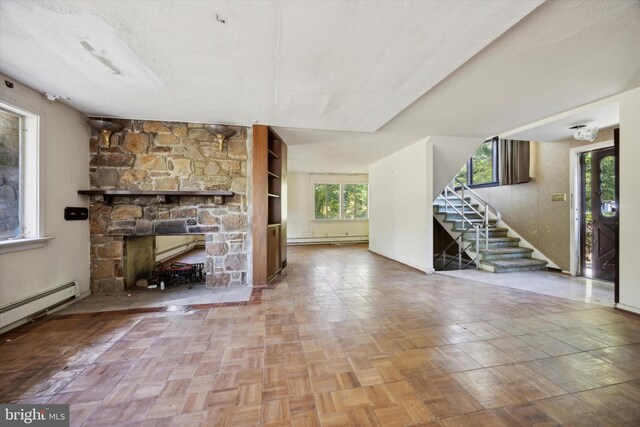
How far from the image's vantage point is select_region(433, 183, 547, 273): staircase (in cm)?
471

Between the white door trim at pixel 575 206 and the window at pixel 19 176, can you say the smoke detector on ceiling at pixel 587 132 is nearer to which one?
the white door trim at pixel 575 206

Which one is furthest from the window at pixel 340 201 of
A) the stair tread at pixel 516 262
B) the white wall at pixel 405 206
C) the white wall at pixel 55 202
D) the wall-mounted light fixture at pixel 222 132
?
the white wall at pixel 55 202

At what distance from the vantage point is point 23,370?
178cm

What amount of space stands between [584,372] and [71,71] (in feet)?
15.6

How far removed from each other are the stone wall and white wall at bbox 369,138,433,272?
3.10 m

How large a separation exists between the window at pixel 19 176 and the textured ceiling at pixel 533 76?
2.81m

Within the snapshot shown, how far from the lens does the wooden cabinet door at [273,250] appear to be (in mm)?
3909

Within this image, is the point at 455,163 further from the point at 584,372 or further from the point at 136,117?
the point at 136,117

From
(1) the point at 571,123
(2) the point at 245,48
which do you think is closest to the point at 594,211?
(1) the point at 571,123

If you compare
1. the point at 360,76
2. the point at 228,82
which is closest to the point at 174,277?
the point at 228,82

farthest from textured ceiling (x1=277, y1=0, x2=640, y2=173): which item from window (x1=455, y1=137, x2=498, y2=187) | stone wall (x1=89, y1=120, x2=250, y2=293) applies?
window (x1=455, y1=137, x2=498, y2=187)

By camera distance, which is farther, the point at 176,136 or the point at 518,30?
the point at 176,136

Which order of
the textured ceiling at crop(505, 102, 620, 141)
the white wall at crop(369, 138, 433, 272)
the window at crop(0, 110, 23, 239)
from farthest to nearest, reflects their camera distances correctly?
the white wall at crop(369, 138, 433, 272) → the textured ceiling at crop(505, 102, 620, 141) → the window at crop(0, 110, 23, 239)

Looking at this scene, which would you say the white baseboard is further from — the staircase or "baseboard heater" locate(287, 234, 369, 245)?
"baseboard heater" locate(287, 234, 369, 245)
